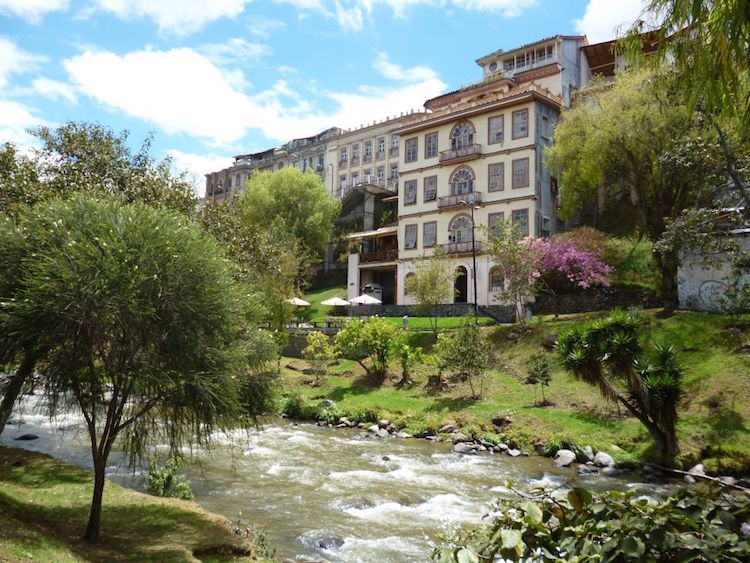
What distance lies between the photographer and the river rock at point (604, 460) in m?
17.1

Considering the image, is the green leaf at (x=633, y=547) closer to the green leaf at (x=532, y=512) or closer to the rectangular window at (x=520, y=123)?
the green leaf at (x=532, y=512)

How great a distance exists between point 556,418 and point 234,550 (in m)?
15.1

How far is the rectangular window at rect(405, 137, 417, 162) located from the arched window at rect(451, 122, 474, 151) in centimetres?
382

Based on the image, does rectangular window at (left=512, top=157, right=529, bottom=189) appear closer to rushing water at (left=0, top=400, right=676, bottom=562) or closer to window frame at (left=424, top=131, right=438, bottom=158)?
window frame at (left=424, top=131, right=438, bottom=158)

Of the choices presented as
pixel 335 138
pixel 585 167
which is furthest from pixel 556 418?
pixel 335 138

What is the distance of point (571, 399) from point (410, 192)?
91.9 feet

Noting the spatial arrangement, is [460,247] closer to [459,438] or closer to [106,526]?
[459,438]

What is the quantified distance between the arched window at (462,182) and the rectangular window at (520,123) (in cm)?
463

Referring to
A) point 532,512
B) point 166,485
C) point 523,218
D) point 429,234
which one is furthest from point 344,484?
point 429,234

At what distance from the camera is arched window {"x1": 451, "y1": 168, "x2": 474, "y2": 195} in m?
43.2

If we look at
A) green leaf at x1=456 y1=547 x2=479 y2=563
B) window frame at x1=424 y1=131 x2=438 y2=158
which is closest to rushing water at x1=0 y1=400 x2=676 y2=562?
green leaf at x1=456 y1=547 x2=479 y2=563

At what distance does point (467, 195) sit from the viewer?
42.6m

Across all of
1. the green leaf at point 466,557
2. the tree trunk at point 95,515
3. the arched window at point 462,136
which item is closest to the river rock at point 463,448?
the tree trunk at point 95,515

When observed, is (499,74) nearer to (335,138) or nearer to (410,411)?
(335,138)
